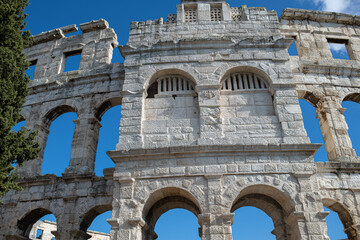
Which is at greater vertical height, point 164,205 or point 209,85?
point 209,85

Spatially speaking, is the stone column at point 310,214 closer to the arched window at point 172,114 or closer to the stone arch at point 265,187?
the stone arch at point 265,187

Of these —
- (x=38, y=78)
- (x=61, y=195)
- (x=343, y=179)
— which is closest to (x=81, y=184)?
(x=61, y=195)

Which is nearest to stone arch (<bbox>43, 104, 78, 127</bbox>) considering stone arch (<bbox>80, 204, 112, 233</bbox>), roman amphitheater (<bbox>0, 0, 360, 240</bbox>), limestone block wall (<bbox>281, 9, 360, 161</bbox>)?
roman amphitheater (<bbox>0, 0, 360, 240</bbox>)

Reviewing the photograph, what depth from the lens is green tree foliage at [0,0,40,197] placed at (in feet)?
25.1

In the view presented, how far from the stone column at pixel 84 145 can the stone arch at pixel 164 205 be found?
2754 mm

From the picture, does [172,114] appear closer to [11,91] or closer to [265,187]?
[265,187]

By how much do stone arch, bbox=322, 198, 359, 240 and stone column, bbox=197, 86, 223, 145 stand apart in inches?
155

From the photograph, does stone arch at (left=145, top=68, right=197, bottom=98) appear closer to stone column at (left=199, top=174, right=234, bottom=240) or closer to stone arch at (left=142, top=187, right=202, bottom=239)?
stone arch at (left=142, top=187, right=202, bottom=239)

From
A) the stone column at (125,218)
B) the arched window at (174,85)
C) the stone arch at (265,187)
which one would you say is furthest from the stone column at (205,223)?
the arched window at (174,85)

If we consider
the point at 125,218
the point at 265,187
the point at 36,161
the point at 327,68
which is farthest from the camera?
the point at 327,68

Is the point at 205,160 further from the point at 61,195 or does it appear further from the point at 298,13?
the point at 298,13

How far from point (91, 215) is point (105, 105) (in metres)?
4.12

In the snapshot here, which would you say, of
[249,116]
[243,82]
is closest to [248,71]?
[243,82]

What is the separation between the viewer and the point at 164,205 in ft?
29.9
